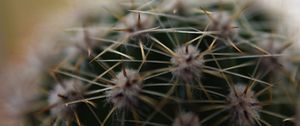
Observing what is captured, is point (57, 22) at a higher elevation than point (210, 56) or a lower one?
higher

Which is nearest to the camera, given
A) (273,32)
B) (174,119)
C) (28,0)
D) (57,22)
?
(174,119)

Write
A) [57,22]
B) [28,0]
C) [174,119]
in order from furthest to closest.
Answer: [28,0] < [57,22] < [174,119]

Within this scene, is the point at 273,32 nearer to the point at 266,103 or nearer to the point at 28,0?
the point at 266,103

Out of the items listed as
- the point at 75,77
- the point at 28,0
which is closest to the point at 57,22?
the point at 75,77

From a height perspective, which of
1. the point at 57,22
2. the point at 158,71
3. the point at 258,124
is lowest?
the point at 258,124

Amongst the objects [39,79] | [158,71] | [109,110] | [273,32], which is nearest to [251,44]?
[273,32]

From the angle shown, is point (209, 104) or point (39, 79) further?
point (39, 79)
